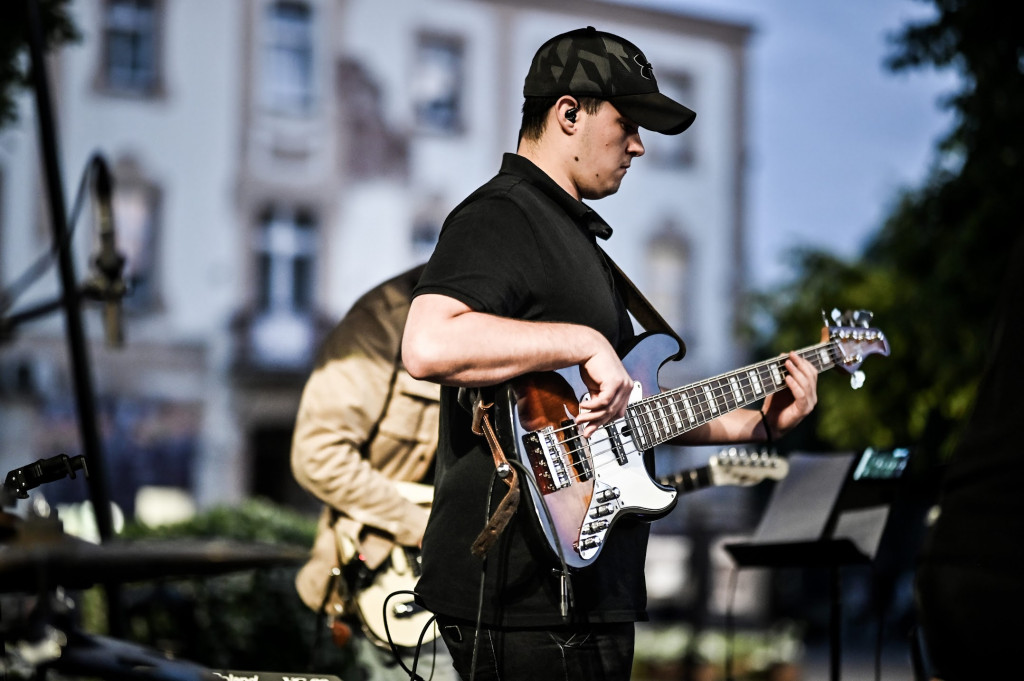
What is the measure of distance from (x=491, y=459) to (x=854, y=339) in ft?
4.85

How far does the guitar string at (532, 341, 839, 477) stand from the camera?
245 centimetres

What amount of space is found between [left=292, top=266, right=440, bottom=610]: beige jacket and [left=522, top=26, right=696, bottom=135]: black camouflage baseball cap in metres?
1.65

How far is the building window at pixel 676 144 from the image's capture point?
23906 mm

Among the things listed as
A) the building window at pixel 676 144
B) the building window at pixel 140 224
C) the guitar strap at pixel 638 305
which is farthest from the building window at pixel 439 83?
the guitar strap at pixel 638 305

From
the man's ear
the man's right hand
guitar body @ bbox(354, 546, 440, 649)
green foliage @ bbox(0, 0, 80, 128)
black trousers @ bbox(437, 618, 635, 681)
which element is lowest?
guitar body @ bbox(354, 546, 440, 649)

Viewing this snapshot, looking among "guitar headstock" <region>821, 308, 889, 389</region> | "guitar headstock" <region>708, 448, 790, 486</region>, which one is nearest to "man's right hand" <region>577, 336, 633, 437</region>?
"guitar headstock" <region>821, 308, 889, 389</region>

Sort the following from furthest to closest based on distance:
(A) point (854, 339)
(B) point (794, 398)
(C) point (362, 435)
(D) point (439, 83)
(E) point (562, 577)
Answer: (D) point (439, 83) → (C) point (362, 435) → (A) point (854, 339) → (B) point (794, 398) → (E) point (562, 577)

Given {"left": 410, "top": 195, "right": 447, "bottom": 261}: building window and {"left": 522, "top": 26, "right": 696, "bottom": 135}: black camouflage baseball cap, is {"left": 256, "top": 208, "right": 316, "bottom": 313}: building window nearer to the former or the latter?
{"left": 410, "top": 195, "right": 447, "bottom": 261}: building window

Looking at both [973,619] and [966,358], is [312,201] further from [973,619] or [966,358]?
[973,619]

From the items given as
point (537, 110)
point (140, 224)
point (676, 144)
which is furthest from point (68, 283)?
point (676, 144)

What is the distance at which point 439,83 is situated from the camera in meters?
22.9

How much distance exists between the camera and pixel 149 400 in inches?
789

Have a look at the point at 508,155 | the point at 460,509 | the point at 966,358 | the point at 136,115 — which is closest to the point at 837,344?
the point at 508,155

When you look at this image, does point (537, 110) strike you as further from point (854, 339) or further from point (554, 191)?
point (854, 339)
